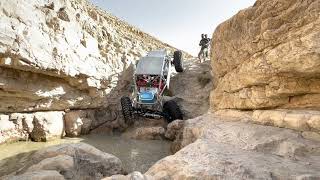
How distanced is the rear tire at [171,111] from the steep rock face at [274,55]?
5.32 meters

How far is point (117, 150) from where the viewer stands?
1038cm

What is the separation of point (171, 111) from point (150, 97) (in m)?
1.19

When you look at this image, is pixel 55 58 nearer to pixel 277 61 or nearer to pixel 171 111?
pixel 171 111

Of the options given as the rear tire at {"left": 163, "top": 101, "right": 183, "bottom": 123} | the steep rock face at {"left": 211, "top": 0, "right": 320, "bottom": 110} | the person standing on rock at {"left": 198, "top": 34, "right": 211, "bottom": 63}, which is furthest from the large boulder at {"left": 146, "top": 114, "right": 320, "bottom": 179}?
the person standing on rock at {"left": 198, "top": 34, "right": 211, "bottom": 63}

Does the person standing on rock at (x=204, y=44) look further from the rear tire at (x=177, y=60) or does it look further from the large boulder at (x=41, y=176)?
the large boulder at (x=41, y=176)

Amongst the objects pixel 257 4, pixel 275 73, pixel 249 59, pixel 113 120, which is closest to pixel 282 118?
pixel 275 73

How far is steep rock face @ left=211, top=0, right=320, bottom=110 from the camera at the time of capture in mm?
5062

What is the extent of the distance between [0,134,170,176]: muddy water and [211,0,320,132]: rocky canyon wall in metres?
3.19

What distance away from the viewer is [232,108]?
8438 millimetres

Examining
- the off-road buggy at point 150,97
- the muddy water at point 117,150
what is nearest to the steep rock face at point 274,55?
the muddy water at point 117,150

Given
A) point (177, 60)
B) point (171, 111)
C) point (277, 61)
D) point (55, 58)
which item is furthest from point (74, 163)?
point (177, 60)

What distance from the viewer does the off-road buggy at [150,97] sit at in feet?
44.7

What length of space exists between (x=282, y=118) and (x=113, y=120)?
32.5 ft

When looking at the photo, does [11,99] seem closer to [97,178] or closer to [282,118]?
[97,178]
